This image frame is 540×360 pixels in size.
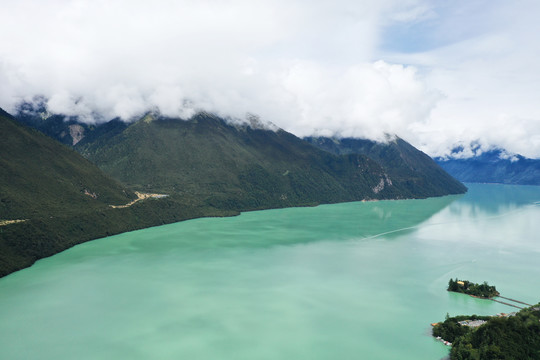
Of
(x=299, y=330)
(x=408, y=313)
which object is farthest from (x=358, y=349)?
(x=408, y=313)

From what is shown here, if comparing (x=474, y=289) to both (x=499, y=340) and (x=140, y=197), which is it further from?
(x=140, y=197)

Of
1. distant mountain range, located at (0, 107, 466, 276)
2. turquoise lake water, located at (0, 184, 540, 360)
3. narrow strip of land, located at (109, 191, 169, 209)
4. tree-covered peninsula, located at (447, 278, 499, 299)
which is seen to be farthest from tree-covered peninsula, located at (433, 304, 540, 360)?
narrow strip of land, located at (109, 191, 169, 209)

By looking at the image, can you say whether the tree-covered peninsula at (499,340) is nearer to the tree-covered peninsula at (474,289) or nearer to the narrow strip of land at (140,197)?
the tree-covered peninsula at (474,289)

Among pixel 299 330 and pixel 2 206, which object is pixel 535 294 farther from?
pixel 2 206

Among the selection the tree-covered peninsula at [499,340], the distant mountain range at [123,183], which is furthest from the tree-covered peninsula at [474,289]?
the distant mountain range at [123,183]

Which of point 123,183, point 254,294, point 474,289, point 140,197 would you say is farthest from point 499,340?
point 123,183

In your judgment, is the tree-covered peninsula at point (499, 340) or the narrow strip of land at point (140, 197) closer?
the tree-covered peninsula at point (499, 340)

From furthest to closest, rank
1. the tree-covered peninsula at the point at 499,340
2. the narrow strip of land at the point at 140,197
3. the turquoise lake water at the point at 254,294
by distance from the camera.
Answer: the narrow strip of land at the point at 140,197
the turquoise lake water at the point at 254,294
the tree-covered peninsula at the point at 499,340
